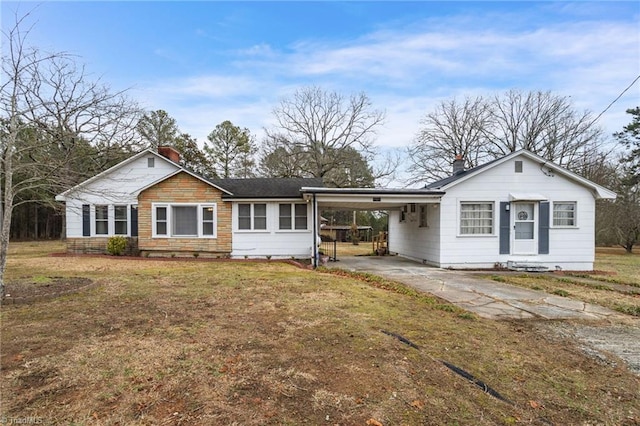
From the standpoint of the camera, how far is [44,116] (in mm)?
5680

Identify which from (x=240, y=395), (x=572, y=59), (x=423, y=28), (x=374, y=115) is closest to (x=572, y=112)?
(x=374, y=115)

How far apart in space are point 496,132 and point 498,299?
27107 mm

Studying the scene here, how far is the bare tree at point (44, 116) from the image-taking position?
5629mm

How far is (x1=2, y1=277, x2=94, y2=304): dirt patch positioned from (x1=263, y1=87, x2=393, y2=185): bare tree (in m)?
25.4

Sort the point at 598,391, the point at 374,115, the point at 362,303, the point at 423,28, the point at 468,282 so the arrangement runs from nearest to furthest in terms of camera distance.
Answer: the point at 598,391
the point at 362,303
the point at 468,282
the point at 423,28
the point at 374,115

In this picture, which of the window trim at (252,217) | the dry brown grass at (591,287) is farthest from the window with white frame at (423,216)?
the window trim at (252,217)

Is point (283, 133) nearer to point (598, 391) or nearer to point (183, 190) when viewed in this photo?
point (183, 190)

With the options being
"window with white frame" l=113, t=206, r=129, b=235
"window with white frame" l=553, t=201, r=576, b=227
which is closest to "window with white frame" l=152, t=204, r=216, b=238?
"window with white frame" l=113, t=206, r=129, b=235

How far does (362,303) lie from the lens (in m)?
6.41

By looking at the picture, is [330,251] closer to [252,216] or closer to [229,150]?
[252,216]

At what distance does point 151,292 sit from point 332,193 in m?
6.49

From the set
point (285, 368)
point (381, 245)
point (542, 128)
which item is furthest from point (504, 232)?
point (542, 128)

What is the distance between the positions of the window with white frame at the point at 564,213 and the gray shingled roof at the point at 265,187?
374 inches

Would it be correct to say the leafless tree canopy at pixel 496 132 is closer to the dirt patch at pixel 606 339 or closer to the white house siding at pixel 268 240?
the white house siding at pixel 268 240
